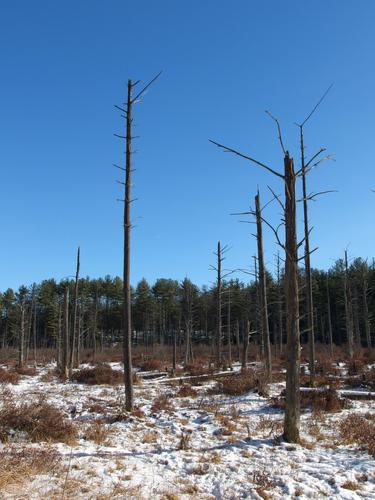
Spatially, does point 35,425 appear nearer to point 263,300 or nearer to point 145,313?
point 263,300

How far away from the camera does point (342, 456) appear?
7.81 m

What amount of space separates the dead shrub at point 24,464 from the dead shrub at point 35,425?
1.00 meters

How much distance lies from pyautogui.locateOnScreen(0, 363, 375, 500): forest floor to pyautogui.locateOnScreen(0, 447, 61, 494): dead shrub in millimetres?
14

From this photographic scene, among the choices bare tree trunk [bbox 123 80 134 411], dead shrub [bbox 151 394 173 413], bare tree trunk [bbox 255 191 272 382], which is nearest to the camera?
dead shrub [bbox 151 394 173 413]

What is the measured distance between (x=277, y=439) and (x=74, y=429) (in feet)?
Answer: 13.4

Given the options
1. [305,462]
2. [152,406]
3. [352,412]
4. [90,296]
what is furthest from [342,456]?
[90,296]

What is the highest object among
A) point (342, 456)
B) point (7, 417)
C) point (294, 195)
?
point (294, 195)

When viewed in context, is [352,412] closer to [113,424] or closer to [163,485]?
[113,424]

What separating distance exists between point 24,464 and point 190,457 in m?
2.77

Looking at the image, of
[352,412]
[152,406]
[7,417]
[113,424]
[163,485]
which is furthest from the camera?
[152,406]

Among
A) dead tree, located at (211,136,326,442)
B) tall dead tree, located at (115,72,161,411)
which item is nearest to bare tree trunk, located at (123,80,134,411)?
tall dead tree, located at (115,72,161,411)

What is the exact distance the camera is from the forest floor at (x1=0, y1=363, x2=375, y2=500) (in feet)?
19.3

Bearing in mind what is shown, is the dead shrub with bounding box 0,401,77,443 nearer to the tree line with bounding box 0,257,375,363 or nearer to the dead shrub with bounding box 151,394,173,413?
the dead shrub with bounding box 151,394,173,413

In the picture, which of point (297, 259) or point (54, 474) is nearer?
point (54, 474)
